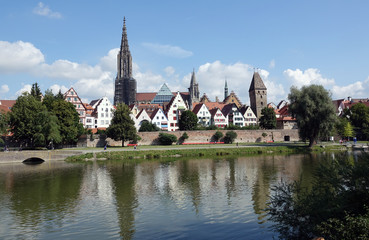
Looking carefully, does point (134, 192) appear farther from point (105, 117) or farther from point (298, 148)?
point (105, 117)

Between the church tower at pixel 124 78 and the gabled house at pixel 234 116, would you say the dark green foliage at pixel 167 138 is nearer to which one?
the gabled house at pixel 234 116

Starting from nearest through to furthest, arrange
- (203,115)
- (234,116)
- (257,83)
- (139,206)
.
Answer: (139,206) < (203,115) < (234,116) < (257,83)

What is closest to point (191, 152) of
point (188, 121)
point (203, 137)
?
point (203, 137)

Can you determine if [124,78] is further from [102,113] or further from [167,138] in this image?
[167,138]

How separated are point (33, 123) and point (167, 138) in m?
29.0

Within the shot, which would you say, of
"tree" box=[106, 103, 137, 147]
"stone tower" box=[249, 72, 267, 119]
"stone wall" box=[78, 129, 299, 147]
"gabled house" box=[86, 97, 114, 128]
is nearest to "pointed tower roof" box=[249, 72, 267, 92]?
"stone tower" box=[249, 72, 267, 119]

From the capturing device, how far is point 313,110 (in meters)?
54.5

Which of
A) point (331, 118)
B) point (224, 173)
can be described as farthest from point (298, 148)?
point (224, 173)

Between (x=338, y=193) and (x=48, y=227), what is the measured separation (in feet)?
42.9

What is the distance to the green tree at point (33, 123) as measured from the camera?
5265 centimetres

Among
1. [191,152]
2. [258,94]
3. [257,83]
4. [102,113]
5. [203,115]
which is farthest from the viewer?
[257,83]

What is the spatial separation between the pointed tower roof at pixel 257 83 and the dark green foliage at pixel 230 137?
34.2 m

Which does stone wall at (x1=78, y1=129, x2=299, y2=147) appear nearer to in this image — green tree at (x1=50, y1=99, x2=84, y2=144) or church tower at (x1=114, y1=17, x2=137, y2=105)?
green tree at (x1=50, y1=99, x2=84, y2=144)

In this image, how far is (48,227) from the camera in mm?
15547
